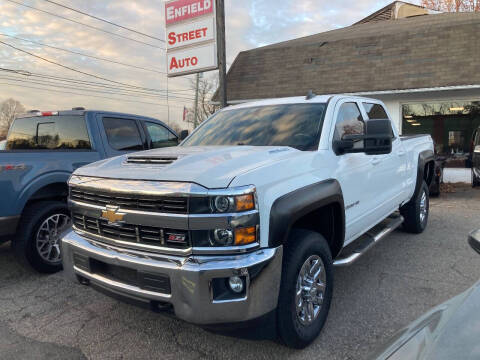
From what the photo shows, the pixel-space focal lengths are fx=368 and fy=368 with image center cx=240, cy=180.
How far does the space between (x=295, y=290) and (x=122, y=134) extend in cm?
400

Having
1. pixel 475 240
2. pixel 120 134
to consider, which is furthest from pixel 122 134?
pixel 475 240

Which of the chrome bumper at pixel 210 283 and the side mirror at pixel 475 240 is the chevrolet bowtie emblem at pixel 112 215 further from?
the side mirror at pixel 475 240

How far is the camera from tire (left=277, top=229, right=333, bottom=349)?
7.98ft

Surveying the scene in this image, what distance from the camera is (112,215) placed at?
2.56 meters

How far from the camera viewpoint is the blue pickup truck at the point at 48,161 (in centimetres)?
392

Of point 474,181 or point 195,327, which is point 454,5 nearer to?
point 474,181

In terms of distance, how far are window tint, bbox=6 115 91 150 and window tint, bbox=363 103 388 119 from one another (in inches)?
145

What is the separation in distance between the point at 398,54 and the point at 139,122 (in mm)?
9341

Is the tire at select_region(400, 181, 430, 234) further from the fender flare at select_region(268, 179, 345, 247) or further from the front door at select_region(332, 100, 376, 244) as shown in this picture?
the fender flare at select_region(268, 179, 345, 247)

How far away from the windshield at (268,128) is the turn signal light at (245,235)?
1.17m

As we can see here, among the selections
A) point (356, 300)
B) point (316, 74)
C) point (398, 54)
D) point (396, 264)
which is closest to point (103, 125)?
point (356, 300)

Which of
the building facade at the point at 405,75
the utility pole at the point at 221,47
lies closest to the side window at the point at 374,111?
the utility pole at the point at 221,47

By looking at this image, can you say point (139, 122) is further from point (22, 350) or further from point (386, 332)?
point (386, 332)

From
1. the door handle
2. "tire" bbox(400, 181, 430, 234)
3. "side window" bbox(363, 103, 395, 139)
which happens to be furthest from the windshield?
"tire" bbox(400, 181, 430, 234)
